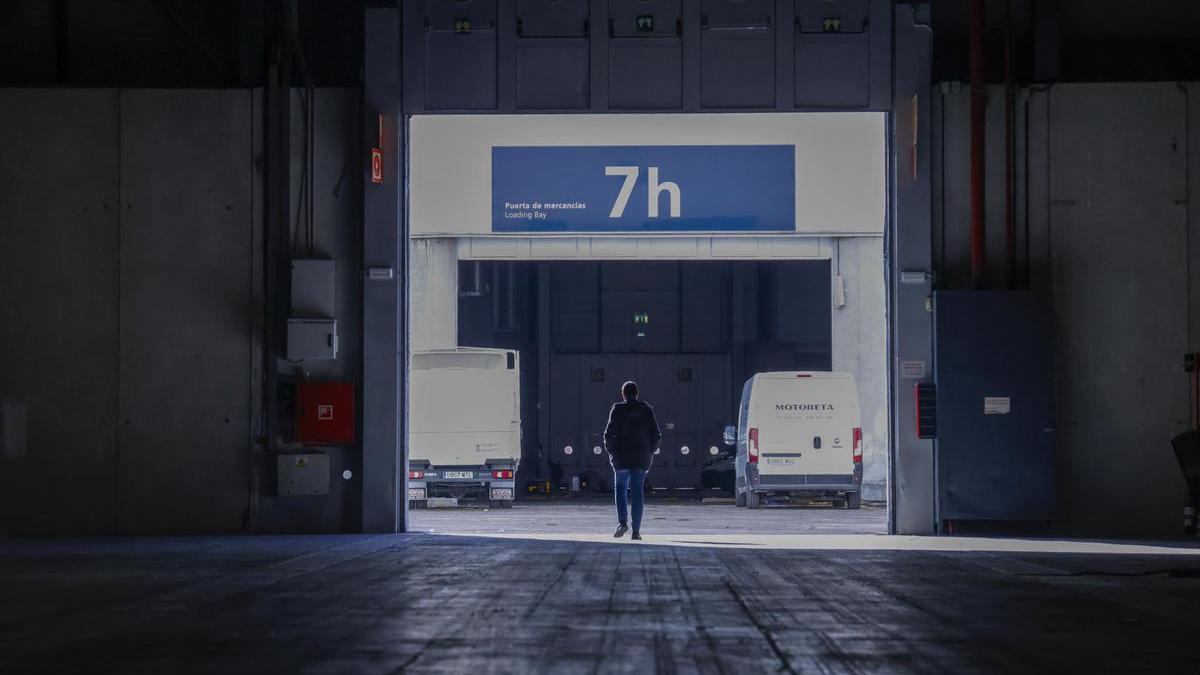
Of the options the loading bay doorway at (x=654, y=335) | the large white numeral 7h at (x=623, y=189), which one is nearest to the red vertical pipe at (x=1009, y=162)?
the large white numeral 7h at (x=623, y=189)

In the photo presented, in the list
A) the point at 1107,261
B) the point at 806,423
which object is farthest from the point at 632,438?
the point at 806,423

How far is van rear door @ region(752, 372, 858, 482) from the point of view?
85.1ft

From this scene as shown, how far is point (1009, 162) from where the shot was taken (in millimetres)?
16734

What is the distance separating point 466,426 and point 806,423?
18.4ft

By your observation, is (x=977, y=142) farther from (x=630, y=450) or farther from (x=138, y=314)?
(x=138, y=314)

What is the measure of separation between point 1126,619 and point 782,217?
14.2m

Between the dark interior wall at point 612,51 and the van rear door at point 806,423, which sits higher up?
the dark interior wall at point 612,51

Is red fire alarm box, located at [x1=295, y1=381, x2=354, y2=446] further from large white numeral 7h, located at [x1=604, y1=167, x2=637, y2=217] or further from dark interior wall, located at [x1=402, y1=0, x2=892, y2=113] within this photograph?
large white numeral 7h, located at [x1=604, y1=167, x2=637, y2=217]

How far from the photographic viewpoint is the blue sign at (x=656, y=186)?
851 inches

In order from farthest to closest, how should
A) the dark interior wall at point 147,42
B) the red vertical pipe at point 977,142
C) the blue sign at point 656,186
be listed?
the blue sign at point 656,186 < the dark interior wall at point 147,42 < the red vertical pipe at point 977,142

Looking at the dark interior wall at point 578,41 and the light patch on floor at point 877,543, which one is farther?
the dark interior wall at point 578,41

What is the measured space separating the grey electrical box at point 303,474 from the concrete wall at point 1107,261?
267 inches

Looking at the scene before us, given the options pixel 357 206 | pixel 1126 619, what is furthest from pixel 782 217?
pixel 1126 619

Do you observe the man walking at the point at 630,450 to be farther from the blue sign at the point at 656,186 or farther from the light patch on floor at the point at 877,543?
the blue sign at the point at 656,186
